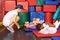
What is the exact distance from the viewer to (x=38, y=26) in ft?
4.21

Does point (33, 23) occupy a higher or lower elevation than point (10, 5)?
lower

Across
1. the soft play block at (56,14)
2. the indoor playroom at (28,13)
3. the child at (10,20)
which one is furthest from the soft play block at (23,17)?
the soft play block at (56,14)

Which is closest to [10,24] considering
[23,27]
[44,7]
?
[23,27]

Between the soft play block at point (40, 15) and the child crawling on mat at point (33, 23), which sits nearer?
the child crawling on mat at point (33, 23)

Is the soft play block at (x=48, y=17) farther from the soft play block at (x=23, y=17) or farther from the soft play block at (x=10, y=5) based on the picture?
the soft play block at (x=10, y=5)

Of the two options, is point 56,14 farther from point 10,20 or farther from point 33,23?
point 10,20

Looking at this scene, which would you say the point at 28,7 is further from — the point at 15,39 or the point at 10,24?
the point at 15,39

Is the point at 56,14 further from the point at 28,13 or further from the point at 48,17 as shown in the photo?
the point at 28,13

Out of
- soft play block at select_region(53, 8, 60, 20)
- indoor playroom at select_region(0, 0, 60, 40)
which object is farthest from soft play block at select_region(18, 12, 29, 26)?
soft play block at select_region(53, 8, 60, 20)

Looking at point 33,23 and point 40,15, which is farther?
point 40,15

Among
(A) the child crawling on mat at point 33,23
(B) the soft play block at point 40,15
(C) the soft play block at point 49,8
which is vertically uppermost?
(C) the soft play block at point 49,8

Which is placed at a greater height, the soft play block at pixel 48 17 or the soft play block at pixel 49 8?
the soft play block at pixel 49 8

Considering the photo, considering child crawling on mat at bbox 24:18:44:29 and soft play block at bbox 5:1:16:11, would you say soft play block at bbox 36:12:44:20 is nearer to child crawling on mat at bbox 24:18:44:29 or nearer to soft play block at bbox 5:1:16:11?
child crawling on mat at bbox 24:18:44:29

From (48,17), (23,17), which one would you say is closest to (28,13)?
(23,17)
